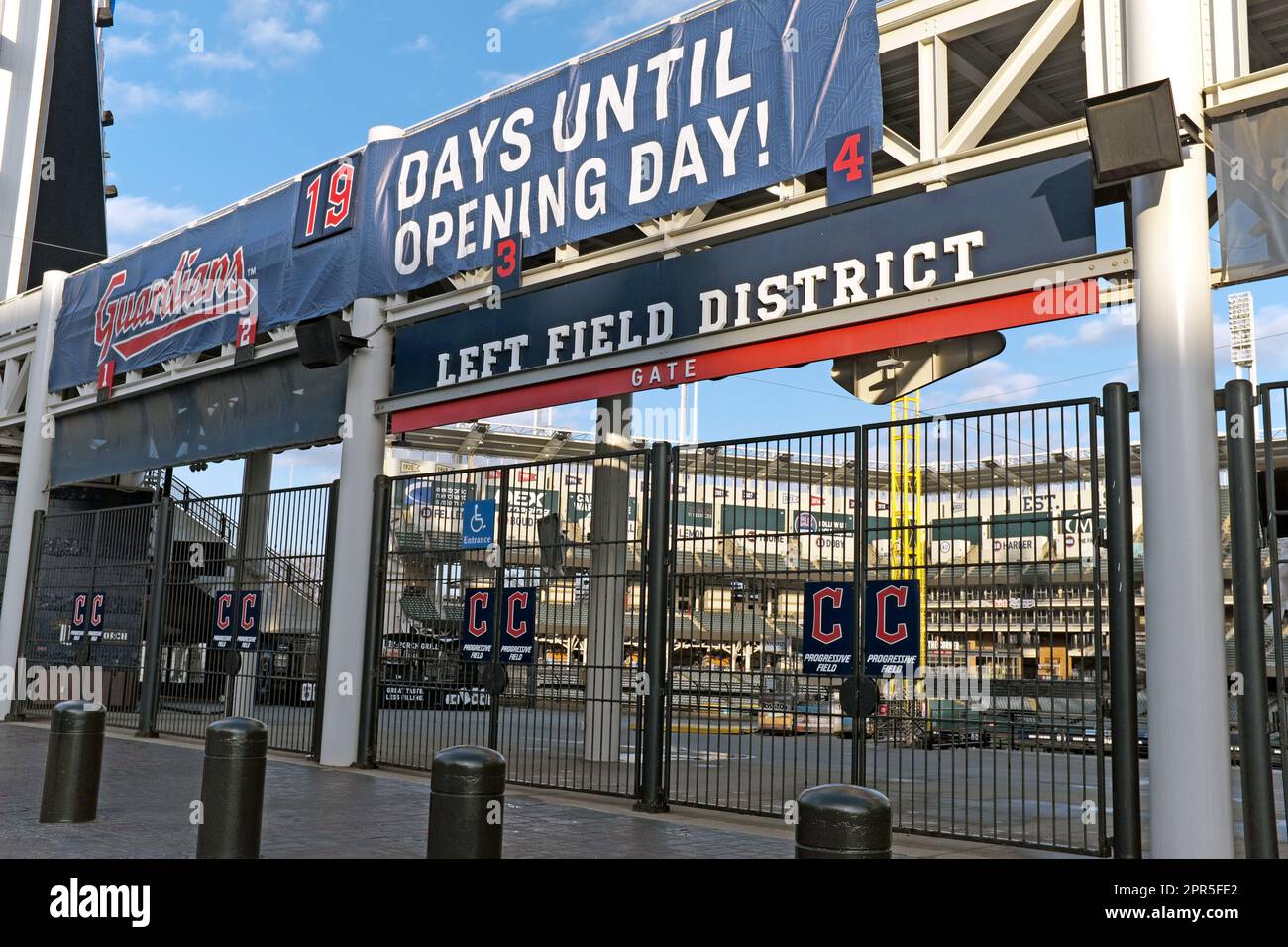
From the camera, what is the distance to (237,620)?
50.7 ft

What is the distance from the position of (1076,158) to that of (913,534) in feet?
10.2

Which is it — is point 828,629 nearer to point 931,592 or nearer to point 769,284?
point 931,592

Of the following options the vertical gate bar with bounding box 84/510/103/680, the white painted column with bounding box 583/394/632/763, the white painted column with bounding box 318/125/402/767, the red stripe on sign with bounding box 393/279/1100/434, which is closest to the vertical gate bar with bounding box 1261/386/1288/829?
the red stripe on sign with bounding box 393/279/1100/434

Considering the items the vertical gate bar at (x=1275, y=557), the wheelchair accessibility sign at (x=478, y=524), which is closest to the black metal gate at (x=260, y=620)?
the wheelchair accessibility sign at (x=478, y=524)

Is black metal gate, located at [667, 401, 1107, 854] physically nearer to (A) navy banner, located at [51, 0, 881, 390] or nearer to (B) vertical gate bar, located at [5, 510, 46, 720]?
(A) navy banner, located at [51, 0, 881, 390]

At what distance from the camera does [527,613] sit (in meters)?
12.2

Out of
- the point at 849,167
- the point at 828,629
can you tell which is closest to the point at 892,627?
the point at 828,629

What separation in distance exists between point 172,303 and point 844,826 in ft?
53.8

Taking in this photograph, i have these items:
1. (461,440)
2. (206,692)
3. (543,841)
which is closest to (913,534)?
(543,841)

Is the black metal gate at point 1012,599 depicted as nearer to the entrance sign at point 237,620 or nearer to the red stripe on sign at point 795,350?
the red stripe on sign at point 795,350

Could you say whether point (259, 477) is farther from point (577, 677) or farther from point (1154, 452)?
point (1154, 452)

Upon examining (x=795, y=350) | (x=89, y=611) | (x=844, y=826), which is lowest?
(x=844, y=826)

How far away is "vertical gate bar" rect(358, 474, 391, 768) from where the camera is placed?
13852 mm
